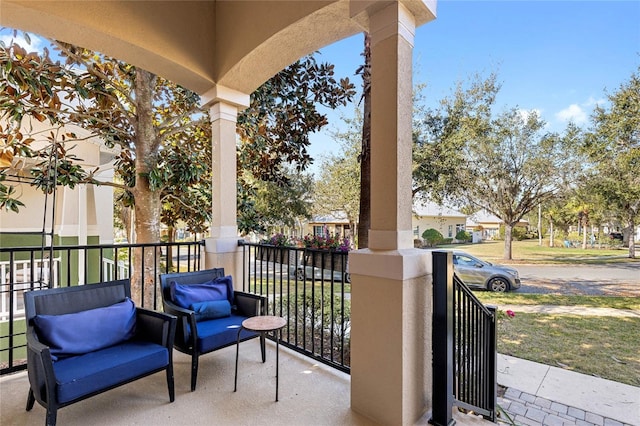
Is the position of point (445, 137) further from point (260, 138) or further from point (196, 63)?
point (196, 63)

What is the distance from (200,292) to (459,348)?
2119 millimetres

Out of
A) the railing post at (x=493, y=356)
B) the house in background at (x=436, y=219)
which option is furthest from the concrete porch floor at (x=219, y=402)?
the house in background at (x=436, y=219)

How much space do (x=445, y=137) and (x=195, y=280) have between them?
8007 millimetres

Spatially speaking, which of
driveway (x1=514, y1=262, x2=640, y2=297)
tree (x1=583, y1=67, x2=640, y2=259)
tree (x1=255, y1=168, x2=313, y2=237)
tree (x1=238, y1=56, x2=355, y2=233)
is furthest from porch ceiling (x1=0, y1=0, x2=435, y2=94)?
driveway (x1=514, y1=262, x2=640, y2=297)

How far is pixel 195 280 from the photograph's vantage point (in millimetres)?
2920

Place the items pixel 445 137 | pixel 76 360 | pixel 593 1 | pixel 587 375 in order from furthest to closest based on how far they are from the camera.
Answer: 1. pixel 445 137
2. pixel 593 1
3. pixel 587 375
4. pixel 76 360

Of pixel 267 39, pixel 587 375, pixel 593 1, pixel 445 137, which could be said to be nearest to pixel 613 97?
pixel 593 1

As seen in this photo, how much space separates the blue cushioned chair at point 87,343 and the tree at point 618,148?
9447 mm

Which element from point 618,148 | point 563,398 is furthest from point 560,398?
point 618,148

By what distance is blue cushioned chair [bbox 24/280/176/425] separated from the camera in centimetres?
166

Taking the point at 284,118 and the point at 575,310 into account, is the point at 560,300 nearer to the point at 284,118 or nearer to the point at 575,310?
the point at 575,310

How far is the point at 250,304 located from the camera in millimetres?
2783

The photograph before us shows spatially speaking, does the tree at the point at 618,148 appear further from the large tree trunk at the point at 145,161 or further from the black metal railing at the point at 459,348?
the large tree trunk at the point at 145,161

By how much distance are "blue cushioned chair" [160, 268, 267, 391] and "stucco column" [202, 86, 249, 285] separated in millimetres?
458
